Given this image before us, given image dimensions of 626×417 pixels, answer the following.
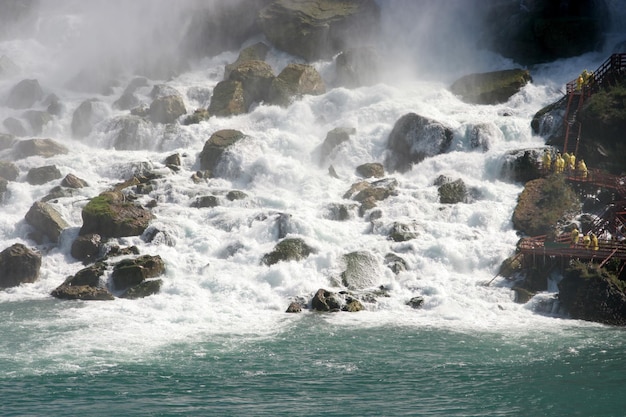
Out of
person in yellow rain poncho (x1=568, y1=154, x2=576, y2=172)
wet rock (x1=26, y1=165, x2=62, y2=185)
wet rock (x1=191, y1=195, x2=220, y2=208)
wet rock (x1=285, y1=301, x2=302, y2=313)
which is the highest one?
wet rock (x1=26, y1=165, x2=62, y2=185)

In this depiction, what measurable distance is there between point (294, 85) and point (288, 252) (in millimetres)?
25813

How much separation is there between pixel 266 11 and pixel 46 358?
5188cm

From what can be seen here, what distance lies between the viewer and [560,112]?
44.6 meters

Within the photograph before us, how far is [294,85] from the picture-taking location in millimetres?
56250

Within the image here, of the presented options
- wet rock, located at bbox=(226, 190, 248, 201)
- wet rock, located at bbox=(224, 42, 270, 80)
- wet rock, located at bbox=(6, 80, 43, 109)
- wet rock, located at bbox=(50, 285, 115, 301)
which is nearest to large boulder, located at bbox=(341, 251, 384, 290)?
wet rock, located at bbox=(50, 285, 115, 301)

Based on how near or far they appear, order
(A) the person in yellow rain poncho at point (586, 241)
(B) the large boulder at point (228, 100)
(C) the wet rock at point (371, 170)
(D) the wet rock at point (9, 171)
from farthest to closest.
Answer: (B) the large boulder at point (228, 100)
(D) the wet rock at point (9, 171)
(C) the wet rock at point (371, 170)
(A) the person in yellow rain poncho at point (586, 241)

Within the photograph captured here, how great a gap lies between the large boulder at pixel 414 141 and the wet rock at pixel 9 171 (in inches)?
940

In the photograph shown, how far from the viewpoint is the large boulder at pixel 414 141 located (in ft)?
149

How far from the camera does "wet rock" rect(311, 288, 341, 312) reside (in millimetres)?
28938

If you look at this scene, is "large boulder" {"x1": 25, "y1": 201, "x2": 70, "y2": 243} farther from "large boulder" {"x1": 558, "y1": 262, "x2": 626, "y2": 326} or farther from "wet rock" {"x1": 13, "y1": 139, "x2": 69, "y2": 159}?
"large boulder" {"x1": 558, "y1": 262, "x2": 626, "y2": 326}

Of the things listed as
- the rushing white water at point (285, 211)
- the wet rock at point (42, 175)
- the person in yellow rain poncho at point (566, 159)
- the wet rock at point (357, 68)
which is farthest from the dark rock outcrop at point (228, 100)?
the person in yellow rain poncho at point (566, 159)

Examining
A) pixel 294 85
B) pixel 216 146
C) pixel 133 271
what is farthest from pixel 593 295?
pixel 294 85

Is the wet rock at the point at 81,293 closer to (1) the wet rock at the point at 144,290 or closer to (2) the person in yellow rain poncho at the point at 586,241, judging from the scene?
(1) the wet rock at the point at 144,290

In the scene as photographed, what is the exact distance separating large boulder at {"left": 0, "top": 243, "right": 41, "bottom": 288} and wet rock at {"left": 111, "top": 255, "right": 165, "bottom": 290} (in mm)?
4227
